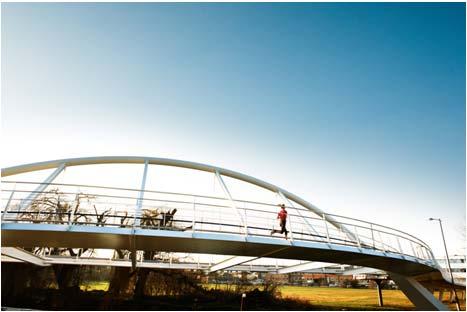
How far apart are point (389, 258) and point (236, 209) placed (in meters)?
7.68

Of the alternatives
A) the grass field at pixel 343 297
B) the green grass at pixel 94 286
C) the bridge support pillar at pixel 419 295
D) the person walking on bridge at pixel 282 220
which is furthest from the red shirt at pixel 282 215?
the green grass at pixel 94 286

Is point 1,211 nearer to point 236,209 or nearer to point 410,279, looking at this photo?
point 236,209

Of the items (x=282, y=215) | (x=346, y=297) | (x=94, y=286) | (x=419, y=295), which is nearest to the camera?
(x=282, y=215)

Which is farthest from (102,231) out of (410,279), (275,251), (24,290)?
(410,279)

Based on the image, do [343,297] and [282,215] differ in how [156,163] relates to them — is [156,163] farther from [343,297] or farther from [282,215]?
[343,297]

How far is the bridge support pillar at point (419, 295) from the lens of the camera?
15.9m

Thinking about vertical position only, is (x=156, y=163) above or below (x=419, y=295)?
above

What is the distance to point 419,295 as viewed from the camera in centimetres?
1644

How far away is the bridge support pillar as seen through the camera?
52.3 feet

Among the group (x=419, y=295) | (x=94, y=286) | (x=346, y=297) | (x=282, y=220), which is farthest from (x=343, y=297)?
(x=282, y=220)

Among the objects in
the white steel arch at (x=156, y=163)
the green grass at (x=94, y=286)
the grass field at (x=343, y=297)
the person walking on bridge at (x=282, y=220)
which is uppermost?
the white steel arch at (x=156, y=163)

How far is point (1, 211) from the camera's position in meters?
8.71

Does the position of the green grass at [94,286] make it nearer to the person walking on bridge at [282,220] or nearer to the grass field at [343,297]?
the grass field at [343,297]

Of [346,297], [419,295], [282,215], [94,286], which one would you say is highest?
[282,215]
